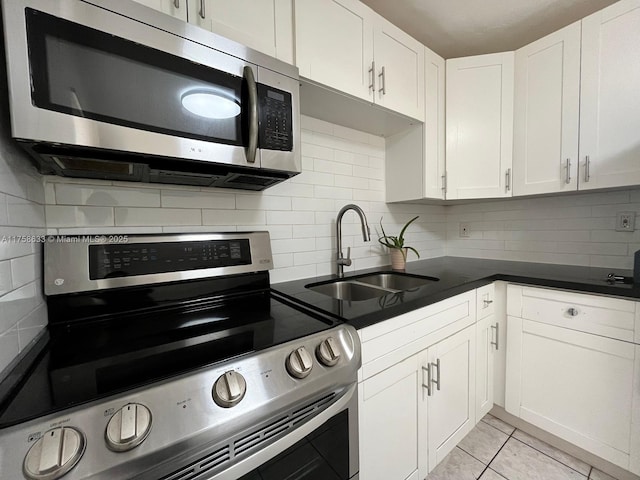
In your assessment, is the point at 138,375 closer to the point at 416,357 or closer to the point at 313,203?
the point at 416,357

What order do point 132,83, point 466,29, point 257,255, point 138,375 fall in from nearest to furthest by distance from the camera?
point 138,375 → point 132,83 → point 257,255 → point 466,29

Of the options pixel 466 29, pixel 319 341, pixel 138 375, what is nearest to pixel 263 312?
pixel 319 341

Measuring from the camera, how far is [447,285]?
119 cm

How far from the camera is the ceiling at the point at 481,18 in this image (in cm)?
138

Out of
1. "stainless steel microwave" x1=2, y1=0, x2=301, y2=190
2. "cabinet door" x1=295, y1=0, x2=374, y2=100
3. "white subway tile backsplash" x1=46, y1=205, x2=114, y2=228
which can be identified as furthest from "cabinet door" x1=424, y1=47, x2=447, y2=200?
"white subway tile backsplash" x1=46, y1=205, x2=114, y2=228

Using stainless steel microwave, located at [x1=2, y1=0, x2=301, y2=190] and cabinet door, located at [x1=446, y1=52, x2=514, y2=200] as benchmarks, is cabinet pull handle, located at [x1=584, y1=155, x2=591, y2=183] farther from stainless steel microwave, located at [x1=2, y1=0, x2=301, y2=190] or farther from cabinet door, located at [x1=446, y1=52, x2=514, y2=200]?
stainless steel microwave, located at [x1=2, y1=0, x2=301, y2=190]

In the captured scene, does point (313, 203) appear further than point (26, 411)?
Yes

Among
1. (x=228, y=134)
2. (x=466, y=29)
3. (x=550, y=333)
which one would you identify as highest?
(x=466, y=29)

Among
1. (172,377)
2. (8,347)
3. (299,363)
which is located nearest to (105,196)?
(8,347)

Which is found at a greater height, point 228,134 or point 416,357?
point 228,134

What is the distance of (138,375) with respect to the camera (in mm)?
514

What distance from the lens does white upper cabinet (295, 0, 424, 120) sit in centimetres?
105

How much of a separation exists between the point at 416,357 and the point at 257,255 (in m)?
0.78

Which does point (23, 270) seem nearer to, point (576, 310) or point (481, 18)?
point (576, 310)
